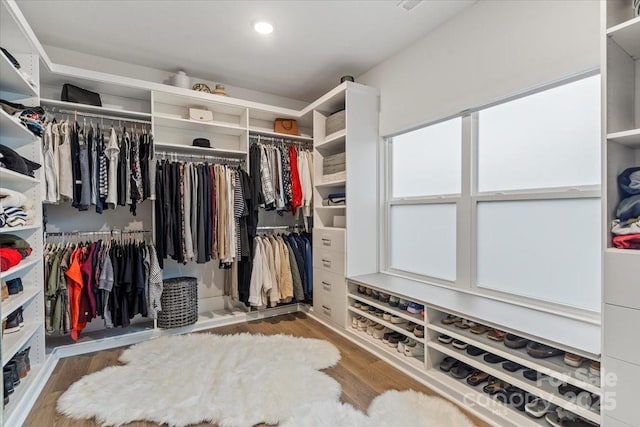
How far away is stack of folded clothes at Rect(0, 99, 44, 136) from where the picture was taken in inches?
69.8

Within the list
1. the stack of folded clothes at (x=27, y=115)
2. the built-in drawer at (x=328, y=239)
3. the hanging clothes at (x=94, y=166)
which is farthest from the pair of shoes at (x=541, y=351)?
the stack of folded clothes at (x=27, y=115)

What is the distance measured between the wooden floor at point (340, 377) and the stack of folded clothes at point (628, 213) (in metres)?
1.14

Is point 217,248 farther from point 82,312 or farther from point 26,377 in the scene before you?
point 26,377

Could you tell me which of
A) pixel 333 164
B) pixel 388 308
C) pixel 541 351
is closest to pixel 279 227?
pixel 333 164

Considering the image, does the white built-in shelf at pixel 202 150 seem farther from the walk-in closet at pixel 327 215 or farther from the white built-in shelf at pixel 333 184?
the white built-in shelf at pixel 333 184

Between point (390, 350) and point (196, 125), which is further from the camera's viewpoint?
point (196, 125)

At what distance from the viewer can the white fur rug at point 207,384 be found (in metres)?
1.67

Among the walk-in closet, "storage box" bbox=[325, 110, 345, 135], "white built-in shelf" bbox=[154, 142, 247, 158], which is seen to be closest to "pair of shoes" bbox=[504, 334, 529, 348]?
the walk-in closet

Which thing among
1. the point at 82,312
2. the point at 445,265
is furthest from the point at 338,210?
the point at 82,312

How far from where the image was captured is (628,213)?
1197 mm

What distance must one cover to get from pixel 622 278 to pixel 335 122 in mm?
2395

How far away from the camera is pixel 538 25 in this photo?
179cm

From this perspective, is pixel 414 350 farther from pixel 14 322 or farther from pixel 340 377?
pixel 14 322

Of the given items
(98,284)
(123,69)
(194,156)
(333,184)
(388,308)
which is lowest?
(388,308)
